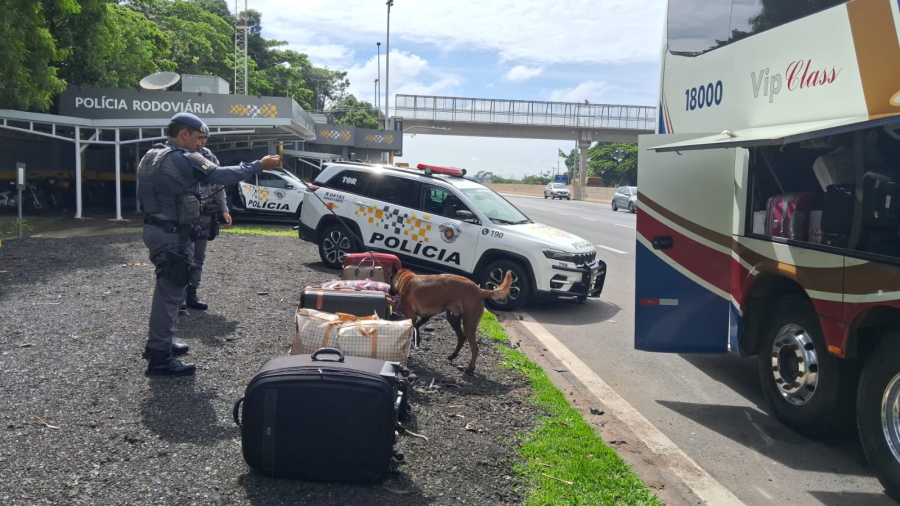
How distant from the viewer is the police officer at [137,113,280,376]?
5.37 m

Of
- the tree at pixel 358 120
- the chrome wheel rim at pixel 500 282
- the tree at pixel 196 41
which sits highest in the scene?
the tree at pixel 196 41

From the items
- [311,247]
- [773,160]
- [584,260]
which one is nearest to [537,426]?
[773,160]

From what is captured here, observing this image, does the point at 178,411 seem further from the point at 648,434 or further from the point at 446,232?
the point at 446,232

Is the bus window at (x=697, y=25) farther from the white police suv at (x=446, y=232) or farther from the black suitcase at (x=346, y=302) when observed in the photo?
the black suitcase at (x=346, y=302)

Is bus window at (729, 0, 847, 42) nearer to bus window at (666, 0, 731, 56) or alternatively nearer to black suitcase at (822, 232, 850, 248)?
bus window at (666, 0, 731, 56)

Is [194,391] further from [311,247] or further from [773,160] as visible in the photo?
[311,247]

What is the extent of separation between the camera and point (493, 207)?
10875 millimetres

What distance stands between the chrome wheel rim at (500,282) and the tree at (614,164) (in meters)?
85.7

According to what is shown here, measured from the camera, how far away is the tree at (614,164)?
93.4 m

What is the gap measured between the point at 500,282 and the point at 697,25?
14.9ft

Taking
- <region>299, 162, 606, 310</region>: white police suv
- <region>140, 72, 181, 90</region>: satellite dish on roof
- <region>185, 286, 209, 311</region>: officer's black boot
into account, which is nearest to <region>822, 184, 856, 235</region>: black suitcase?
<region>299, 162, 606, 310</region>: white police suv

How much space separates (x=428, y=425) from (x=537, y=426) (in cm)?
81

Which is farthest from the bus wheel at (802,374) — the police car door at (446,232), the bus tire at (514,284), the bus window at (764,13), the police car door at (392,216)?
the police car door at (392,216)

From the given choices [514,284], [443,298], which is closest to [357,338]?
[443,298]
